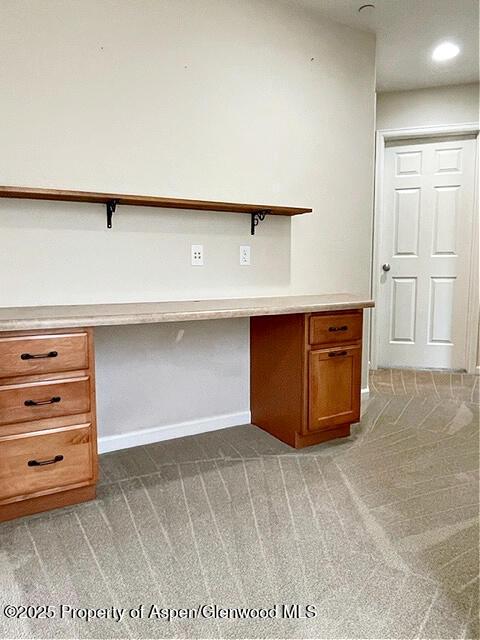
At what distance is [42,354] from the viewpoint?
1.84 meters

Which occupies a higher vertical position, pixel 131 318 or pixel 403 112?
pixel 403 112

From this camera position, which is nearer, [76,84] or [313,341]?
[76,84]

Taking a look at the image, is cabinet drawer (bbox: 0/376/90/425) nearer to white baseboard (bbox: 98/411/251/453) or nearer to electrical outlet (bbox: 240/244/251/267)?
white baseboard (bbox: 98/411/251/453)

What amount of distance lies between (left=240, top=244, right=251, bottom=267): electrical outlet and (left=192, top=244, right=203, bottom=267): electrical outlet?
0.27 metres

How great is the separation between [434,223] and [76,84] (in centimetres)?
334

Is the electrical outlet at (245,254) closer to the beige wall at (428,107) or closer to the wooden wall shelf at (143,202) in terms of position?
the wooden wall shelf at (143,202)

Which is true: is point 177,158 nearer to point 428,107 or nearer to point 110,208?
point 110,208

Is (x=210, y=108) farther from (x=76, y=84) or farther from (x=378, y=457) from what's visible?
(x=378, y=457)

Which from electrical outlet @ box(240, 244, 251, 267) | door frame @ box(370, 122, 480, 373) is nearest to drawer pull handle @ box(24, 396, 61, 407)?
electrical outlet @ box(240, 244, 251, 267)

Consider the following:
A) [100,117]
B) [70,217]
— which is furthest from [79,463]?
[100,117]

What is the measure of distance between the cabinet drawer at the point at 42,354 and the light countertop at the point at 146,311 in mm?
54

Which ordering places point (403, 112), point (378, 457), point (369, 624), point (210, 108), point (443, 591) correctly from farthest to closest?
point (403, 112)
point (210, 108)
point (378, 457)
point (443, 591)
point (369, 624)

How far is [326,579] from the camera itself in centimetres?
151

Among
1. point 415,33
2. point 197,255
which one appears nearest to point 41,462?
point 197,255
